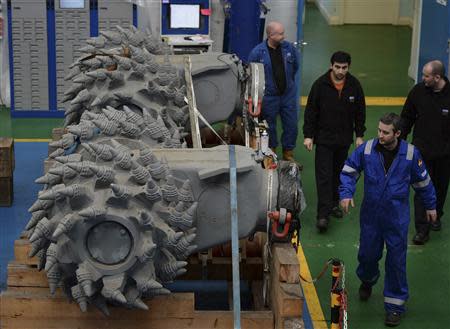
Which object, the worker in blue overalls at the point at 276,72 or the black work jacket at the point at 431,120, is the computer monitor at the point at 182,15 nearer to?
the worker in blue overalls at the point at 276,72

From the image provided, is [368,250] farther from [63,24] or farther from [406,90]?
[406,90]

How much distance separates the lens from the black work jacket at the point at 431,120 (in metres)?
9.83

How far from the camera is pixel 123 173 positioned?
6.30m

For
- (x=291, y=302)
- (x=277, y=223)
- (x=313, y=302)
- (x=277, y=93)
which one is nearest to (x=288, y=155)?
(x=277, y=93)

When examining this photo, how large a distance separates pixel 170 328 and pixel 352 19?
16.3 m

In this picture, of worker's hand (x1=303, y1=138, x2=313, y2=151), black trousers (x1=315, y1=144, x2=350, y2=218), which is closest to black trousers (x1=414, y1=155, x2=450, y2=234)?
black trousers (x1=315, y1=144, x2=350, y2=218)

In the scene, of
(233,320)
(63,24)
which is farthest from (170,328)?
(63,24)

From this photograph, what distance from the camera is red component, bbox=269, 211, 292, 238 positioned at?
6945mm

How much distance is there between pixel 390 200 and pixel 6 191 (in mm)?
4444

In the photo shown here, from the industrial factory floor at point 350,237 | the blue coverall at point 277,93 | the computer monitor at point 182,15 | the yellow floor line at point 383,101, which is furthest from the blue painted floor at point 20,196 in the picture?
the yellow floor line at point 383,101

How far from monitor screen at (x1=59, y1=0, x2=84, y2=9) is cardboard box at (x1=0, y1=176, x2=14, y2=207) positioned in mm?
3922

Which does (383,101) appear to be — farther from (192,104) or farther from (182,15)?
(192,104)

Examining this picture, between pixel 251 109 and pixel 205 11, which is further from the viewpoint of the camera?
pixel 205 11

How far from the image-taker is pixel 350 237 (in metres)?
10.2
